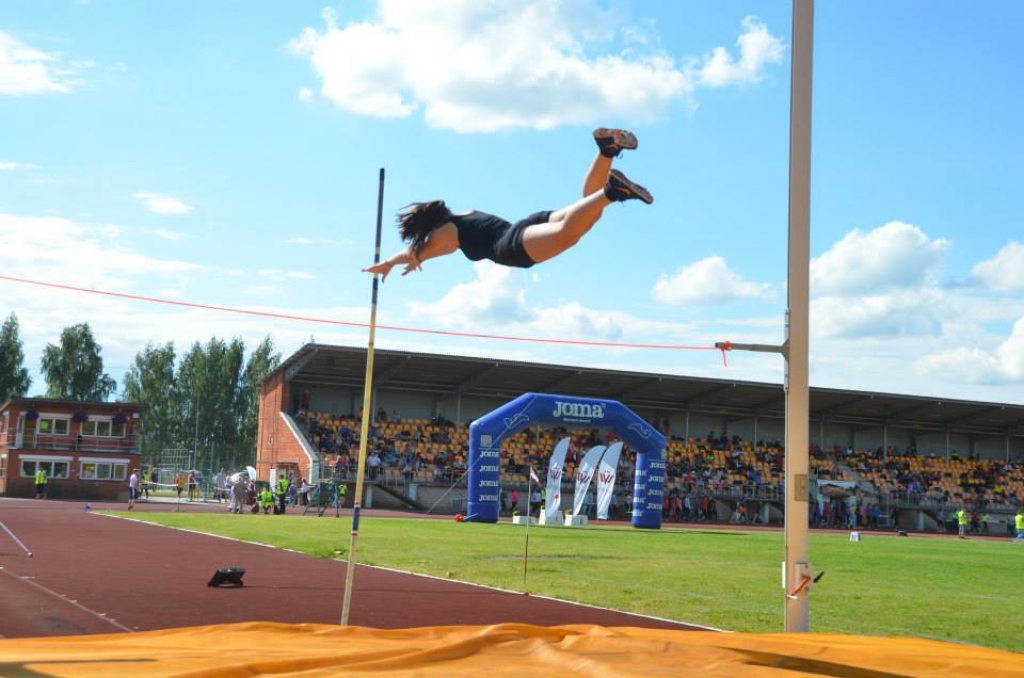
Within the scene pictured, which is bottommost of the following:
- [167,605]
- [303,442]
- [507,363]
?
[167,605]

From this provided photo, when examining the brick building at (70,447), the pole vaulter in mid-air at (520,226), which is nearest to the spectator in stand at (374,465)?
the brick building at (70,447)

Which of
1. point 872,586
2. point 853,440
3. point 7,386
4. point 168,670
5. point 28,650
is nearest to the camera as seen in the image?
point 168,670

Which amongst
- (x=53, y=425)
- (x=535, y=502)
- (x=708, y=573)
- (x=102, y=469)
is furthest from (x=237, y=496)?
(x=708, y=573)

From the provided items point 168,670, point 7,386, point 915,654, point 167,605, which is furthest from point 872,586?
point 7,386

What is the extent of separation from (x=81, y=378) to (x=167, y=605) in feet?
211

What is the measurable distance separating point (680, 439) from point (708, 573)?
33722 millimetres

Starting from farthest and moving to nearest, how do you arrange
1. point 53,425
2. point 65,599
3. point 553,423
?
point 53,425, point 553,423, point 65,599

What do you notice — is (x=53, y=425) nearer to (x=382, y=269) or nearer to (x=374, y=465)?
(x=374, y=465)

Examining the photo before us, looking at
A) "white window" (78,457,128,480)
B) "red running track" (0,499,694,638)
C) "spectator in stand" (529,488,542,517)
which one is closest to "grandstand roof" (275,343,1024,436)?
"spectator in stand" (529,488,542,517)

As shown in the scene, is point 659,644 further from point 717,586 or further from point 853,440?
point 853,440

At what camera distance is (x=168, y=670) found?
5.47 m

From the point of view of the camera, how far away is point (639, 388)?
1797 inches

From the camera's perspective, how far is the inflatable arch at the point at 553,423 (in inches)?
1117

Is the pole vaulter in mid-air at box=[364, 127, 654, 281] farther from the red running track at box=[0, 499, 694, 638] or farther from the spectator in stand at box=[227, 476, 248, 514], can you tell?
the spectator in stand at box=[227, 476, 248, 514]
